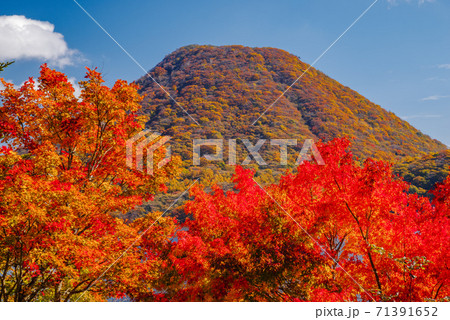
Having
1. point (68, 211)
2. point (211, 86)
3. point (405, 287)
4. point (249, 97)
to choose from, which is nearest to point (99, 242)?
point (68, 211)

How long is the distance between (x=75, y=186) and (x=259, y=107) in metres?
68.2

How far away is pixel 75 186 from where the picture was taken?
320 inches

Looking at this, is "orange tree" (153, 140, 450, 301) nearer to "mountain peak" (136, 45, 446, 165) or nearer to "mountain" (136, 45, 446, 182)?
"mountain" (136, 45, 446, 182)

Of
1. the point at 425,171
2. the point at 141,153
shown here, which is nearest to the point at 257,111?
the point at 425,171

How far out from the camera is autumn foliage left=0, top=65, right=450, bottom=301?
716cm

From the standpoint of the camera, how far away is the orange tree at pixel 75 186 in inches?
281

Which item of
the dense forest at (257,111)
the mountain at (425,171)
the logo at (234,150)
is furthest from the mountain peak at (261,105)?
the mountain at (425,171)

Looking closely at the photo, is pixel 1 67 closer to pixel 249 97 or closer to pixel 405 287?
pixel 405 287

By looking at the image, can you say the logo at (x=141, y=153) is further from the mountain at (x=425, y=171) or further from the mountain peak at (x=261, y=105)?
the mountain at (x=425, y=171)

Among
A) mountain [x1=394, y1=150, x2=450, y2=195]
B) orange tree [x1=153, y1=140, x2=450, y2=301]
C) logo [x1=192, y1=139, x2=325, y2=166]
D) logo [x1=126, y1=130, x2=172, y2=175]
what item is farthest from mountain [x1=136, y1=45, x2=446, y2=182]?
orange tree [x1=153, y1=140, x2=450, y2=301]

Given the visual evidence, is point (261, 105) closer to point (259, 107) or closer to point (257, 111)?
point (259, 107)

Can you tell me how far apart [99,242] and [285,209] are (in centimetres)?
500

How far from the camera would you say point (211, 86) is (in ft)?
278

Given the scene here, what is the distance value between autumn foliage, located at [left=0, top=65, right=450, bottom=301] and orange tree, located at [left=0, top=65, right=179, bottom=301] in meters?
0.03
